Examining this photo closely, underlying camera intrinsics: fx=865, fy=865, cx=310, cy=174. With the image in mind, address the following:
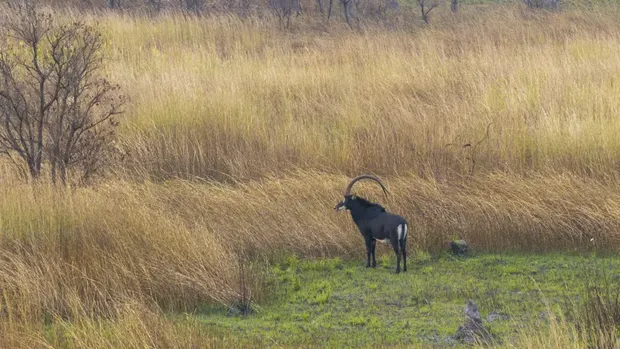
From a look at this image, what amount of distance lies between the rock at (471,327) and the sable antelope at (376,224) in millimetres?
1697

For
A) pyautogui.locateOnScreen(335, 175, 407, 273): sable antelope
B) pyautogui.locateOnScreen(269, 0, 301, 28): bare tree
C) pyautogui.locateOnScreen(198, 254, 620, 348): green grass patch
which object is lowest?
pyautogui.locateOnScreen(198, 254, 620, 348): green grass patch

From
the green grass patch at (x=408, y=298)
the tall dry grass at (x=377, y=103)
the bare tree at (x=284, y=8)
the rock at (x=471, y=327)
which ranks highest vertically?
the bare tree at (x=284, y=8)

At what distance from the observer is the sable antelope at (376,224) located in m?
7.93

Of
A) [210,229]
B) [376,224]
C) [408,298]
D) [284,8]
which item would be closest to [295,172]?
[210,229]

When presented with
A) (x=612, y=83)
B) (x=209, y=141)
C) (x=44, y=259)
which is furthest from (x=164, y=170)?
(x=612, y=83)

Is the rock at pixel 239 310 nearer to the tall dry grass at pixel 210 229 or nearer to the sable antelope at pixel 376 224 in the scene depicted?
the tall dry grass at pixel 210 229

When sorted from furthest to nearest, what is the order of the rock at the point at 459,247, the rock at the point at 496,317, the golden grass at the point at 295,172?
the rock at the point at 459,247 → the golden grass at the point at 295,172 → the rock at the point at 496,317

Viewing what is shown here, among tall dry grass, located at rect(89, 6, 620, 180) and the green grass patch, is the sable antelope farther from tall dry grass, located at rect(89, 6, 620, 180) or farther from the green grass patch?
tall dry grass, located at rect(89, 6, 620, 180)

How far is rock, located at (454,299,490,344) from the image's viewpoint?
6.25m

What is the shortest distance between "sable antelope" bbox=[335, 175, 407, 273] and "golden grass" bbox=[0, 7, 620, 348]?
2.53ft

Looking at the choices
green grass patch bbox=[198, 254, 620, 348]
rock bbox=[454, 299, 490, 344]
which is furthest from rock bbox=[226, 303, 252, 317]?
rock bbox=[454, 299, 490, 344]

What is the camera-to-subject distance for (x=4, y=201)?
7.87 meters

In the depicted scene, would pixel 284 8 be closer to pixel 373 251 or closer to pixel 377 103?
pixel 377 103

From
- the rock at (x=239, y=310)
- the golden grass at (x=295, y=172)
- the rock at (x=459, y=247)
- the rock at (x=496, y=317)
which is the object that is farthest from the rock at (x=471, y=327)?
the rock at (x=459, y=247)
